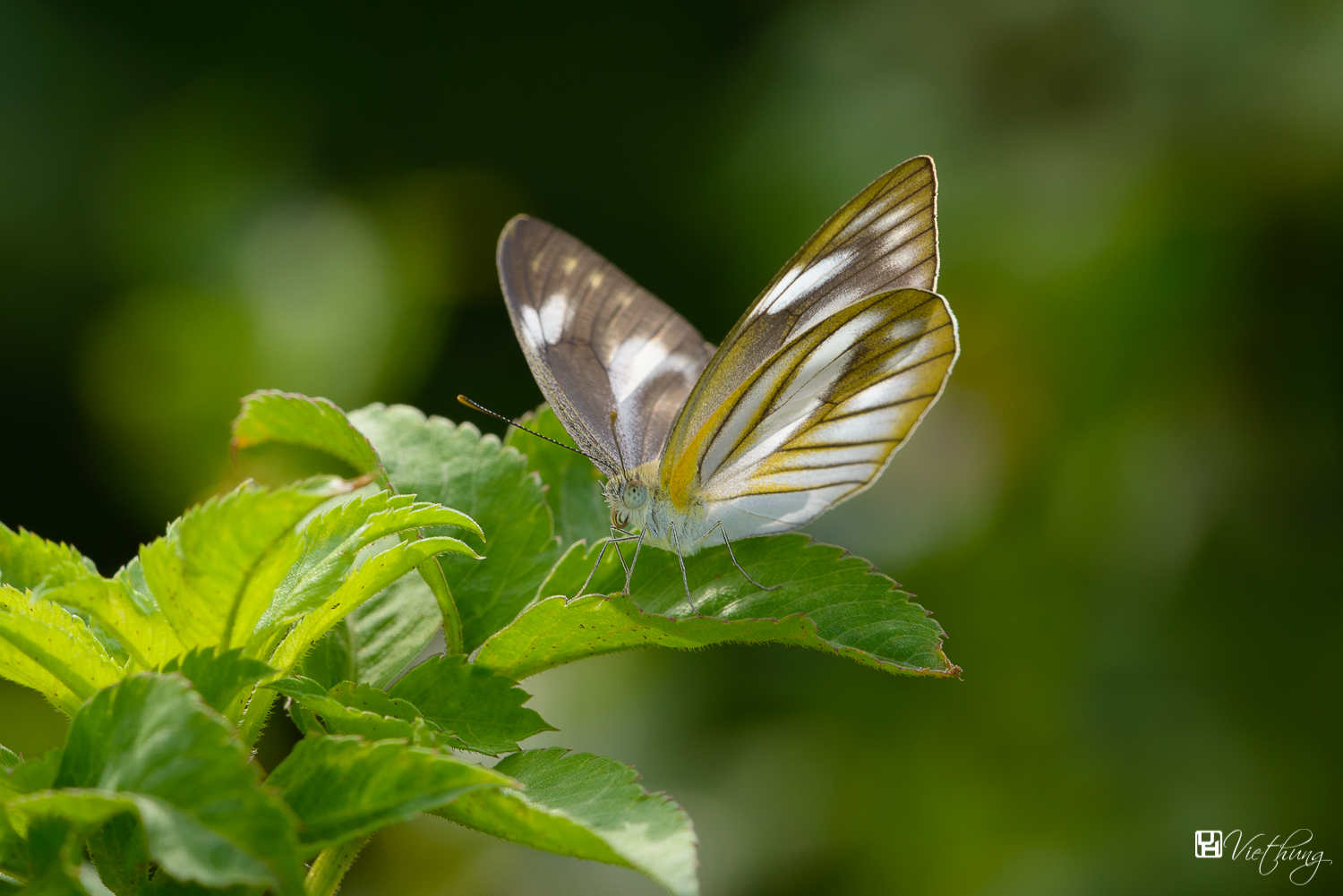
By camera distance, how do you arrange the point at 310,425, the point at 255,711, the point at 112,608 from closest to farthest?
the point at 112,608, the point at 255,711, the point at 310,425

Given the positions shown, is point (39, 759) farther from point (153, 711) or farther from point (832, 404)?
point (832, 404)

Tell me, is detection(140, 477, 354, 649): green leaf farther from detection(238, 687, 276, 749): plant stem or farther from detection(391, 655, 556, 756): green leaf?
detection(391, 655, 556, 756): green leaf

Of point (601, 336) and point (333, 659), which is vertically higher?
point (601, 336)

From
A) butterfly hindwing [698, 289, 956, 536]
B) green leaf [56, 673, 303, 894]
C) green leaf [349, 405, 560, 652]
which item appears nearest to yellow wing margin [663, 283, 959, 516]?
butterfly hindwing [698, 289, 956, 536]

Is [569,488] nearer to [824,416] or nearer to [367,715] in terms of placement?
[824,416]

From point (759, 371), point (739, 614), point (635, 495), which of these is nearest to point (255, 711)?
point (739, 614)

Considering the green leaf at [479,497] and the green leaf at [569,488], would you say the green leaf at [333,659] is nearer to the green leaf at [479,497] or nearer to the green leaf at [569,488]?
the green leaf at [479,497]

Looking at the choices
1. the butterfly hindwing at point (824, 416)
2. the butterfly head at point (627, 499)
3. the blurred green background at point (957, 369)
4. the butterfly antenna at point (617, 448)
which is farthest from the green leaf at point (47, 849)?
the blurred green background at point (957, 369)

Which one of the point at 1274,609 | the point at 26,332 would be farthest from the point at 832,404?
the point at 26,332
